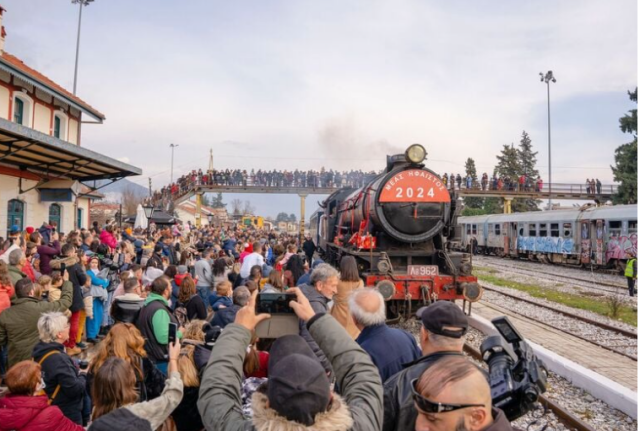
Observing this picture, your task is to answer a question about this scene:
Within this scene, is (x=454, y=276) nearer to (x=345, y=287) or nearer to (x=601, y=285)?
(x=345, y=287)

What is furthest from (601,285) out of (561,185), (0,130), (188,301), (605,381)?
(561,185)

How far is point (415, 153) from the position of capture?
8.48m

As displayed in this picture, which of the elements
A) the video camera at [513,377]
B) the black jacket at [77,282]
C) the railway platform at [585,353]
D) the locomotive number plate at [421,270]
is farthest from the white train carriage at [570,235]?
the video camera at [513,377]

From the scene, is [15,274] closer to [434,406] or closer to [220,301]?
[220,301]

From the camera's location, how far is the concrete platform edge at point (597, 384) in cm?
478

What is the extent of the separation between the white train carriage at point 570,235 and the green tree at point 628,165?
20.8 feet

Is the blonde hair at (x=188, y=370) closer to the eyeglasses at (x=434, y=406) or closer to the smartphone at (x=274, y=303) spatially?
the smartphone at (x=274, y=303)

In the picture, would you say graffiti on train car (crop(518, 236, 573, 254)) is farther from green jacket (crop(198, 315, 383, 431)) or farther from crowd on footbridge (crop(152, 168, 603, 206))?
green jacket (crop(198, 315, 383, 431))

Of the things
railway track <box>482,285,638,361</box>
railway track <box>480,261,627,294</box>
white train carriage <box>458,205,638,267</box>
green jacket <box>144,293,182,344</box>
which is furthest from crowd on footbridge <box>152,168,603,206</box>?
green jacket <box>144,293,182,344</box>

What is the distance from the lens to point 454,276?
7.97 m

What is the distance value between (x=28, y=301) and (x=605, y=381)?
257 inches

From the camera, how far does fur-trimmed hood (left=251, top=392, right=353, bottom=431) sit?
1601 mm

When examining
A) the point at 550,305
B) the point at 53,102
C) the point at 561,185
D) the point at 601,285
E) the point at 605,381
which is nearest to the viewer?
the point at 605,381

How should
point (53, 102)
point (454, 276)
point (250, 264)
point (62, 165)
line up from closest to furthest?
1. point (454, 276)
2. point (250, 264)
3. point (62, 165)
4. point (53, 102)
